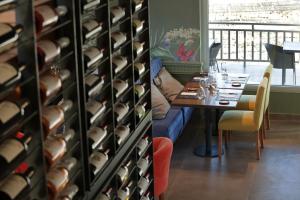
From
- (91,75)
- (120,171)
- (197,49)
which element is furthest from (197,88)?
(91,75)

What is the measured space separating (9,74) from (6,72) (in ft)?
0.05

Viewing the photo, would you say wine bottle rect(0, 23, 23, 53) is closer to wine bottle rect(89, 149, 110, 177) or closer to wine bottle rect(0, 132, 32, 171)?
wine bottle rect(0, 132, 32, 171)

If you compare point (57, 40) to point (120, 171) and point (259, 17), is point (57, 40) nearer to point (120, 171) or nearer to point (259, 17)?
point (120, 171)

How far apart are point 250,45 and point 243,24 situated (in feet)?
1.08

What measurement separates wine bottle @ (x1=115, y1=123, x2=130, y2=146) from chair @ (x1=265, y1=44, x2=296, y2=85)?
4.80 m

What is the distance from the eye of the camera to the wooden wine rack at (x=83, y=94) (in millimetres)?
2324

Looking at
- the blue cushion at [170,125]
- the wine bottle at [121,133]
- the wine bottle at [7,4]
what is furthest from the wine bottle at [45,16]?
the blue cushion at [170,125]

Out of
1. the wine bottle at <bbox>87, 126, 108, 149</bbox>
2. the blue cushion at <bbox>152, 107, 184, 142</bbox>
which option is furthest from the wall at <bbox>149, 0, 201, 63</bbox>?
the wine bottle at <bbox>87, 126, 108, 149</bbox>

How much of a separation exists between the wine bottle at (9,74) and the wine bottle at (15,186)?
36 centimetres

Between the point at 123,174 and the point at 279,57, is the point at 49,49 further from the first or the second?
the point at 279,57

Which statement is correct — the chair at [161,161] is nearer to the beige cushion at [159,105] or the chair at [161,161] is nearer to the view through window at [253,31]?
the beige cushion at [159,105]

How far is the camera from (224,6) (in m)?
8.20

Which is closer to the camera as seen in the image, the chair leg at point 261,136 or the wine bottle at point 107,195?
the wine bottle at point 107,195

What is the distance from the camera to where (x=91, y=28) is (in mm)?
2910
